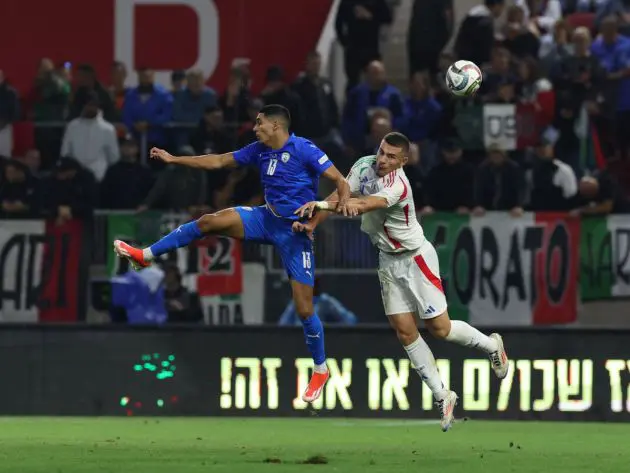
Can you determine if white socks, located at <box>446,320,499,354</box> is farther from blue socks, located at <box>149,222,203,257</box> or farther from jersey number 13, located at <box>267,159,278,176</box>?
blue socks, located at <box>149,222,203,257</box>

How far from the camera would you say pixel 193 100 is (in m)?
19.9

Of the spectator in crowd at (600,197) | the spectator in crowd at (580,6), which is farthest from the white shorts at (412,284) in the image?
the spectator in crowd at (580,6)

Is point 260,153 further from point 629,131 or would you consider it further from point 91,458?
point 629,131

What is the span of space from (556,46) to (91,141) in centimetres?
594

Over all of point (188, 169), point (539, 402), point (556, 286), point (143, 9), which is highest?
point (143, 9)

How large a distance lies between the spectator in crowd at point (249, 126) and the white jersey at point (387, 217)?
18.9 feet

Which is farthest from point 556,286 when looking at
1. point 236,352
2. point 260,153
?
point 260,153

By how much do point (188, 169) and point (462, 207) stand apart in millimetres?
3147

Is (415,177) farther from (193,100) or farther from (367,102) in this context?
(193,100)

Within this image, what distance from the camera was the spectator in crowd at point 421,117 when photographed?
63.1 ft

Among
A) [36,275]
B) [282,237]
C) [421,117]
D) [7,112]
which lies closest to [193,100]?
[7,112]

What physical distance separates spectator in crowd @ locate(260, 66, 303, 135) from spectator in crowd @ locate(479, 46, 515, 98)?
7.21 feet

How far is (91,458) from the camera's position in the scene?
39.2 feet

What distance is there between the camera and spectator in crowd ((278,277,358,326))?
57.4 feet
